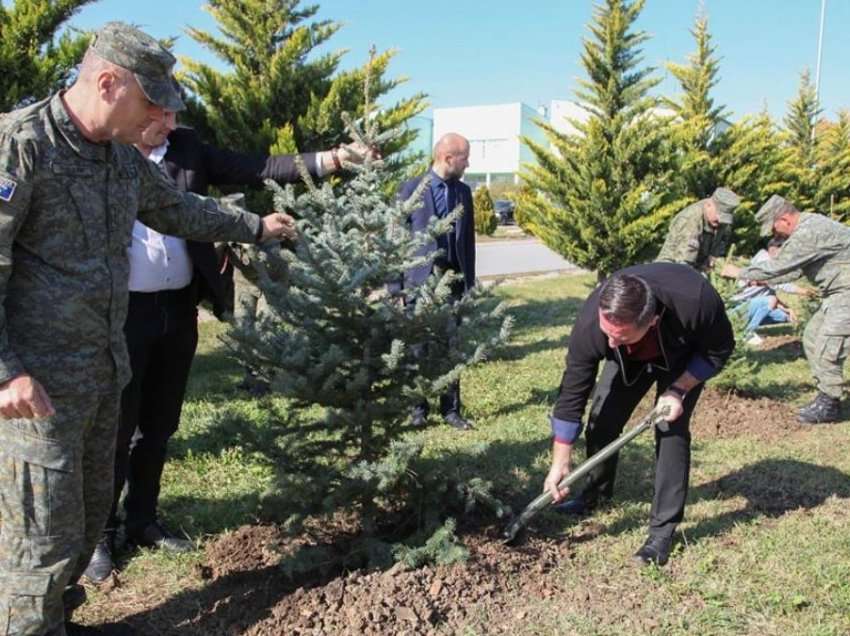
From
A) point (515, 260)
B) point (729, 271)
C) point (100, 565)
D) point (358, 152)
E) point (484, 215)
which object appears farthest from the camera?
point (484, 215)

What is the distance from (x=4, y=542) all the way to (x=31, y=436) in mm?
377

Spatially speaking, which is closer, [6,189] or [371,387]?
[6,189]

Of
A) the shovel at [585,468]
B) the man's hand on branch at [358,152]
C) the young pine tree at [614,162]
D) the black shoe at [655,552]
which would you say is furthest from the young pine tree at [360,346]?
the young pine tree at [614,162]

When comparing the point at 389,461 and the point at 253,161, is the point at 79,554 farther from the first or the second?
the point at 253,161

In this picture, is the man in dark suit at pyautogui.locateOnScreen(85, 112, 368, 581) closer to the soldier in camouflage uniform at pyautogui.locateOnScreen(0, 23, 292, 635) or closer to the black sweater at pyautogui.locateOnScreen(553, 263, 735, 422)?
the soldier in camouflage uniform at pyautogui.locateOnScreen(0, 23, 292, 635)

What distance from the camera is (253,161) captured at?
11.7 ft

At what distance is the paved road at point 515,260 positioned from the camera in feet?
62.5

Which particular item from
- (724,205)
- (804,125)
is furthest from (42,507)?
(804,125)

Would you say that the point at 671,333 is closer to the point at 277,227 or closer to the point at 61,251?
the point at 277,227

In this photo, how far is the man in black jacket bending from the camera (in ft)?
9.81

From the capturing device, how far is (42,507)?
2334 mm

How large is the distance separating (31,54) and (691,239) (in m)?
6.23

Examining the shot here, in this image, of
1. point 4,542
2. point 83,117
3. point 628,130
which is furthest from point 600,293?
point 628,130

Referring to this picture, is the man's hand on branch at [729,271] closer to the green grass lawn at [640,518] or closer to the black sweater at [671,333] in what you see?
the green grass lawn at [640,518]
